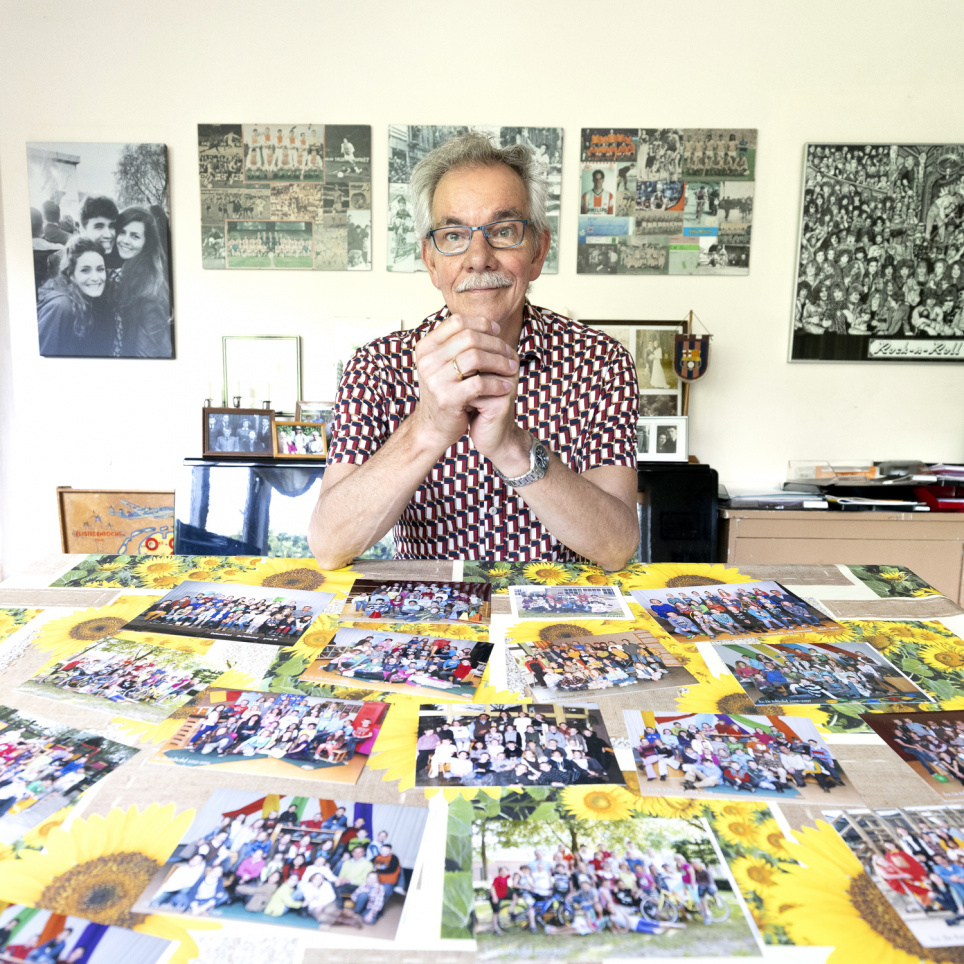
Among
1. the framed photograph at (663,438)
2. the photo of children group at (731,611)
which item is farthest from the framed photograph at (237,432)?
the photo of children group at (731,611)

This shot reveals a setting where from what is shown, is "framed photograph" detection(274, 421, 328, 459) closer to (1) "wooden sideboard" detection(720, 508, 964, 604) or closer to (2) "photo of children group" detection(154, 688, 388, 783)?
(1) "wooden sideboard" detection(720, 508, 964, 604)

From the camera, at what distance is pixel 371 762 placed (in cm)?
61

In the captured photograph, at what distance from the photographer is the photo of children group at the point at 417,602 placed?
37.0 inches

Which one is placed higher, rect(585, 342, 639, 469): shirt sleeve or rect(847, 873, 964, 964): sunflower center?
rect(585, 342, 639, 469): shirt sleeve

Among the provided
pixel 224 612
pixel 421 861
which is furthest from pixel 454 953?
pixel 224 612

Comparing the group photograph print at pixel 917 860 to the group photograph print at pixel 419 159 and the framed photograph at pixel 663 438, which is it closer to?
the framed photograph at pixel 663 438

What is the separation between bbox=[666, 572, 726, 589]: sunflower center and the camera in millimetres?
1082

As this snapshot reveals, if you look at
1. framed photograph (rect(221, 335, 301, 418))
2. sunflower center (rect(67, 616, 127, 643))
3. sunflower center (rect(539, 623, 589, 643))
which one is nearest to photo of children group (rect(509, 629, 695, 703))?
sunflower center (rect(539, 623, 589, 643))

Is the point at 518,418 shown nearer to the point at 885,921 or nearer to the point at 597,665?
the point at 597,665

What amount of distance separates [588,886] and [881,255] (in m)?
3.02

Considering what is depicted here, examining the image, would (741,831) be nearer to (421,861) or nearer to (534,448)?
(421,861)

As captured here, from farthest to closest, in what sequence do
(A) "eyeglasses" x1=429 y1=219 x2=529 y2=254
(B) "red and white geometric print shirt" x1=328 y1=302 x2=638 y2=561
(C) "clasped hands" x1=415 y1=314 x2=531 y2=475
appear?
1. (B) "red and white geometric print shirt" x1=328 y1=302 x2=638 y2=561
2. (A) "eyeglasses" x1=429 y1=219 x2=529 y2=254
3. (C) "clasped hands" x1=415 y1=314 x2=531 y2=475

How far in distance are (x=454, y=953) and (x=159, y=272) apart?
9.94ft

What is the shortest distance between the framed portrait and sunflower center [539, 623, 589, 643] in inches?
82.1
